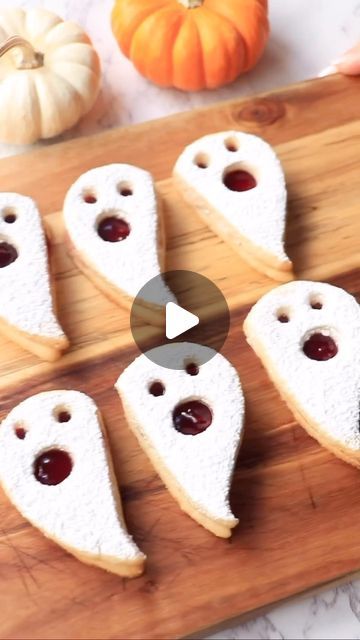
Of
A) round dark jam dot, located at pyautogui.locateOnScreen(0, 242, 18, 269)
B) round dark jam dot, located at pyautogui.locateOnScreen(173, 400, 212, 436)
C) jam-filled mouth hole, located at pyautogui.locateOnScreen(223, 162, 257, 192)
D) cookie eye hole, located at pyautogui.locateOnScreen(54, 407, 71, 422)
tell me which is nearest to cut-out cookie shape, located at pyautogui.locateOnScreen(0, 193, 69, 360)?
round dark jam dot, located at pyautogui.locateOnScreen(0, 242, 18, 269)

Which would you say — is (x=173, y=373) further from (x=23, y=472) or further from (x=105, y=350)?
(x=23, y=472)

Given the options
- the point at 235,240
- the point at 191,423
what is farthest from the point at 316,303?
the point at 191,423

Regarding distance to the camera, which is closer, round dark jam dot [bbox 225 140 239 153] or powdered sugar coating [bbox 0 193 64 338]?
powdered sugar coating [bbox 0 193 64 338]

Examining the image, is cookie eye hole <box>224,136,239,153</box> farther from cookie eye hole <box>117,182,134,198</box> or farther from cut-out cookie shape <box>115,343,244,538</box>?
cut-out cookie shape <box>115,343,244,538</box>

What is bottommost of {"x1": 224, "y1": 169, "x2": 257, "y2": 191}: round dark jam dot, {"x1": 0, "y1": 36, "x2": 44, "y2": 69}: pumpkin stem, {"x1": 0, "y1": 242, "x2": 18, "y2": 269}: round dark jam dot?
{"x1": 224, "y1": 169, "x2": 257, "y2": 191}: round dark jam dot

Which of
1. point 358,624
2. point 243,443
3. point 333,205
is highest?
point 333,205

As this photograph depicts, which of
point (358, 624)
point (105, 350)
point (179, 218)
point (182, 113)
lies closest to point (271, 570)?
point (358, 624)

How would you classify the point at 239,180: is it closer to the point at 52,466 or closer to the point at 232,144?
the point at 232,144
